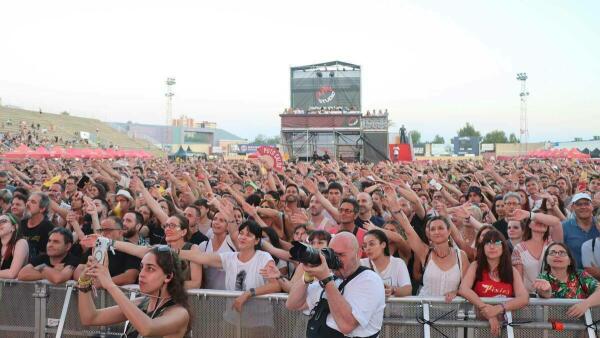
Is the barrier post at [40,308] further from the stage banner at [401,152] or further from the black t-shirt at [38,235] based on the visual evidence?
the stage banner at [401,152]

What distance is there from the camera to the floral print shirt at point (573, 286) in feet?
15.6

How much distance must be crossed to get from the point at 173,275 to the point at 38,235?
3952 millimetres

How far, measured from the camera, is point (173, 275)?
3566mm

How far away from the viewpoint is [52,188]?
380 inches

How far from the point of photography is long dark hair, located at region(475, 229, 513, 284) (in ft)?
15.3

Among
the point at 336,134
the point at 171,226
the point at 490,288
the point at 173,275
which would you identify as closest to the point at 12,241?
the point at 171,226

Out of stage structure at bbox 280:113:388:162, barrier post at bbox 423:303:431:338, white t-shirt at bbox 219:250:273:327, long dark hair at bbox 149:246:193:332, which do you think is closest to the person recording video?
long dark hair at bbox 149:246:193:332

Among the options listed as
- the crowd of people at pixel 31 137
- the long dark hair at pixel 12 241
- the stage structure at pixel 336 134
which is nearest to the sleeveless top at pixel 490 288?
the long dark hair at pixel 12 241

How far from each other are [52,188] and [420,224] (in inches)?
221

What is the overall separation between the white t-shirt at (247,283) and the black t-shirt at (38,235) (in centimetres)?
248

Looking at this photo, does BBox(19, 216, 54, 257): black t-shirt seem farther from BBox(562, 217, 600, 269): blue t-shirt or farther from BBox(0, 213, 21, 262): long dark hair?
BBox(562, 217, 600, 269): blue t-shirt

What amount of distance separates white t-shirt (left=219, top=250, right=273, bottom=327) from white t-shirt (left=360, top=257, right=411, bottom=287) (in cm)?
83

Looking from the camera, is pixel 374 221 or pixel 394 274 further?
pixel 374 221

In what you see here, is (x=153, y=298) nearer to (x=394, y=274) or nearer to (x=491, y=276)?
(x=394, y=274)
